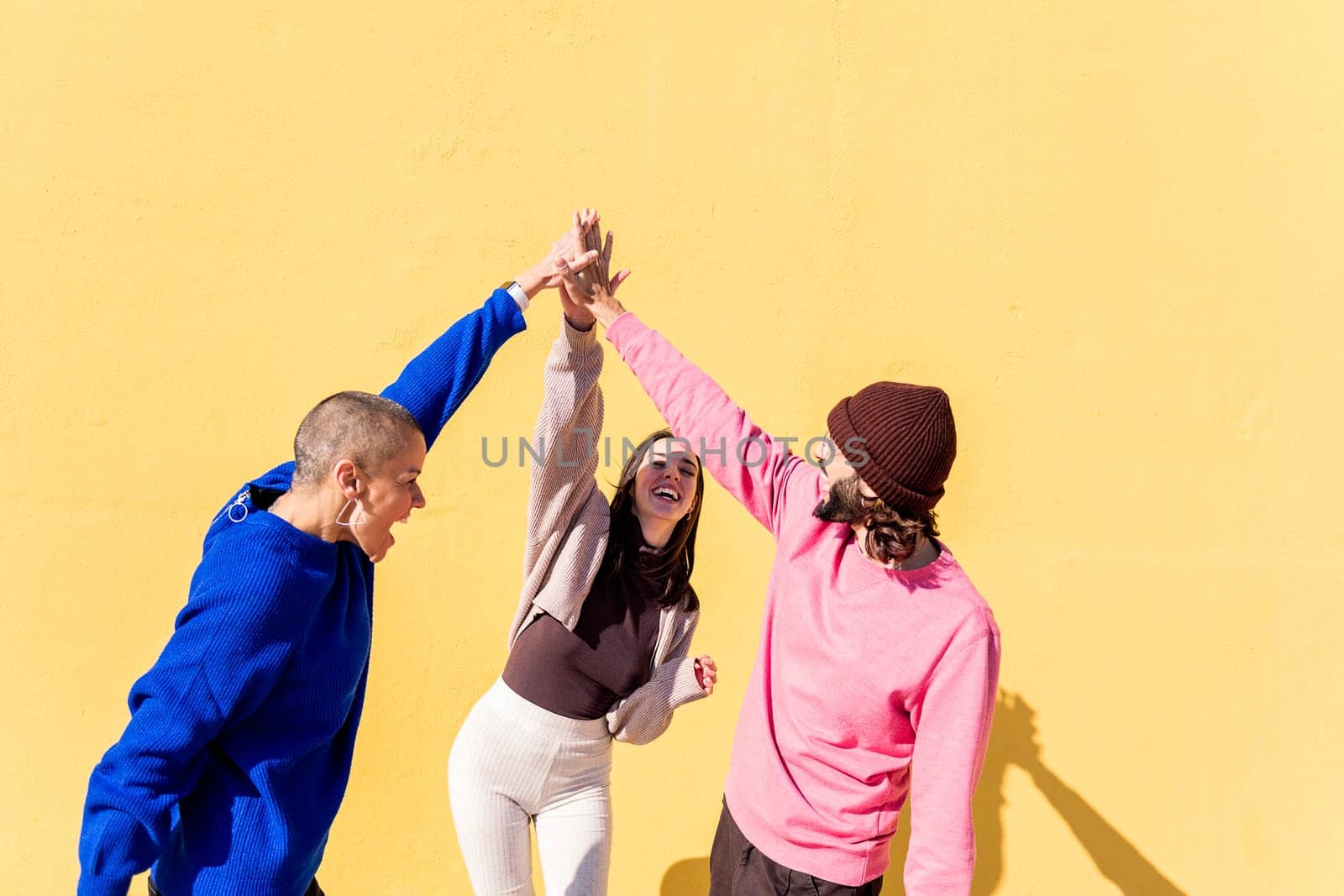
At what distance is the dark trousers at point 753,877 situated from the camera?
5.80 feet

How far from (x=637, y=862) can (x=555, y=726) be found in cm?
106

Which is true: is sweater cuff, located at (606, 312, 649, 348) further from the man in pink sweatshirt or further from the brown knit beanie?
the brown knit beanie

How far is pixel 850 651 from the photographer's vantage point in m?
1.62

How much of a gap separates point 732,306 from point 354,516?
56.1 inches

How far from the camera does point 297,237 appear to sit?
2.68 m

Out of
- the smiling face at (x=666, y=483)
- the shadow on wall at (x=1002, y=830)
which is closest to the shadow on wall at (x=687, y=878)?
the shadow on wall at (x=1002, y=830)

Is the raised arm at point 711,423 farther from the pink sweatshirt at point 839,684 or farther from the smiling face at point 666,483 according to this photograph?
the smiling face at point 666,483

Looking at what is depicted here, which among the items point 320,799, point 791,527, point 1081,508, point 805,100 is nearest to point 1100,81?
point 805,100

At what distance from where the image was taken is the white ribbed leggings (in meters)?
2.11

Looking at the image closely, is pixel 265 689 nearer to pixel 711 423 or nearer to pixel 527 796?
pixel 527 796

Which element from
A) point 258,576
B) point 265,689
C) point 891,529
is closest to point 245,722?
point 265,689

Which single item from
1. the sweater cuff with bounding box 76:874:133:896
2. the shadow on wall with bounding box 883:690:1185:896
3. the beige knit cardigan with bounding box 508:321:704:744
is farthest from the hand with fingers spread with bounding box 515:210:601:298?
the shadow on wall with bounding box 883:690:1185:896

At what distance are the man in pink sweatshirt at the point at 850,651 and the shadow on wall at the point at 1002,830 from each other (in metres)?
1.16

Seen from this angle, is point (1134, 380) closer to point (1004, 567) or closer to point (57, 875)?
point (1004, 567)
